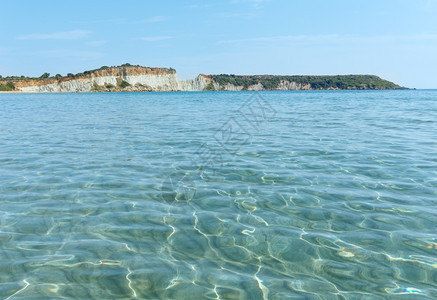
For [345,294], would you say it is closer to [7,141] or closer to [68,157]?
[68,157]

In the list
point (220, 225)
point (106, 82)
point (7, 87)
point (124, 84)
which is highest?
point (106, 82)

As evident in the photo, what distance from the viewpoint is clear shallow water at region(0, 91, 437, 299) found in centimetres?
419

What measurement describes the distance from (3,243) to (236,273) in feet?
12.5

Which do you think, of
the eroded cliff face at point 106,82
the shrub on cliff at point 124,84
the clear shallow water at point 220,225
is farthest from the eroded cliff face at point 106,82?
the clear shallow water at point 220,225

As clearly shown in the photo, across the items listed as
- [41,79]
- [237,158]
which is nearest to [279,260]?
[237,158]

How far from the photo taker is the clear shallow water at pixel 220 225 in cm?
419

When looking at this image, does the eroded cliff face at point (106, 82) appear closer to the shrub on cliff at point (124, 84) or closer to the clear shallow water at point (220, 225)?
the shrub on cliff at point (124, 84)

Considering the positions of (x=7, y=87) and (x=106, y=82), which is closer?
(x=7, y=87)

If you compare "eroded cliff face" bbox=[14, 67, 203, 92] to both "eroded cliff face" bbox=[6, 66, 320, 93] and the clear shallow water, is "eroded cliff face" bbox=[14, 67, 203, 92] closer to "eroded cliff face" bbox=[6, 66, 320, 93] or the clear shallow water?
"eroded cliff face" bbox=[6, 66, 320, 93]

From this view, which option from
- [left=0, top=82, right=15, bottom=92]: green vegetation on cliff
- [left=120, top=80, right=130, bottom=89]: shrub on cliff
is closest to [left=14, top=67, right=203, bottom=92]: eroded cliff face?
[left=120, top=80, right=130, bottom=89]: shrub on cliff

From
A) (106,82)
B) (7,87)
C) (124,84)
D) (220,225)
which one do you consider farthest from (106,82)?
(220,225)

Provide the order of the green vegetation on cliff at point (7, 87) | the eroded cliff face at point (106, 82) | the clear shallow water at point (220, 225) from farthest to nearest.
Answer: the eroded cliff face at point (106, 82) < the green vegetation on cliff at point (7, 87) < the clear shallow water at point (220, 225)

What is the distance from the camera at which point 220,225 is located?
592 centimetres

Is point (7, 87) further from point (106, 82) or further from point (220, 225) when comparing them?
point (220, 225)
